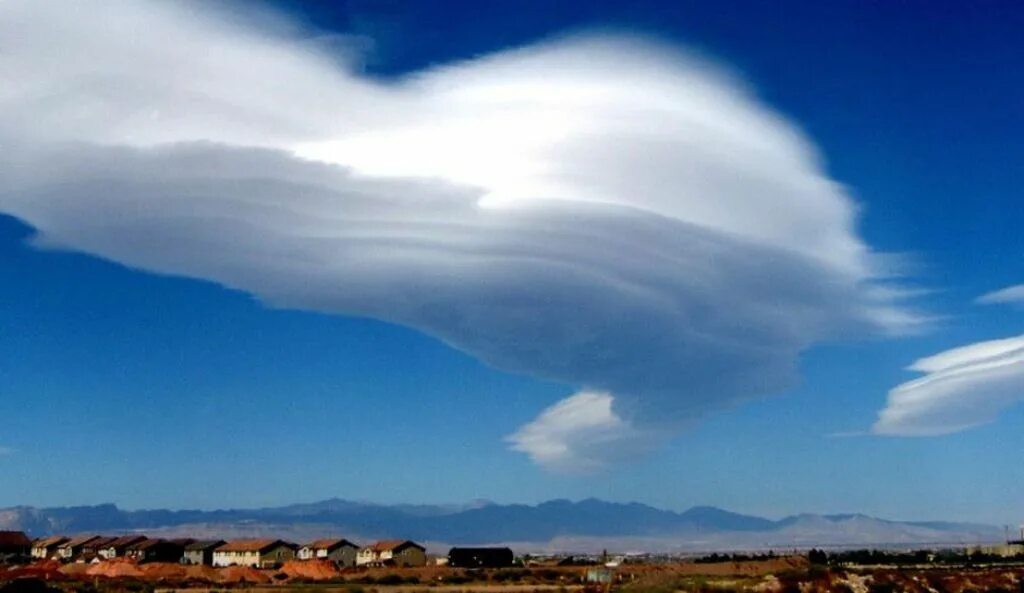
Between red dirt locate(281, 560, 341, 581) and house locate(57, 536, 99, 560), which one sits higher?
house locate(57, 536, 99, 560)

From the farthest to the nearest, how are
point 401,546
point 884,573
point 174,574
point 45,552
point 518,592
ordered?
point 45,552 → point 401,546 → point 174,574 → point 884,573 → point 518,592

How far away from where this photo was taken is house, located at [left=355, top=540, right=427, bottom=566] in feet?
504

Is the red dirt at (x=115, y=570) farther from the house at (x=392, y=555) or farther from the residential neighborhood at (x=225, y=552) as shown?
the house at (x=392, y=555)

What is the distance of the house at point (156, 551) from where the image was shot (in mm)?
162625

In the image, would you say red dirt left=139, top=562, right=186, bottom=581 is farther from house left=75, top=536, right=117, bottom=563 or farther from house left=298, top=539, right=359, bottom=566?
house left=75, top=536, right=117, bottom=563

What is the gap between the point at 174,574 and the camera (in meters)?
121

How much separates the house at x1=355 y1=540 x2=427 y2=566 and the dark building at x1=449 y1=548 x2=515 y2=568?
8.59 meters

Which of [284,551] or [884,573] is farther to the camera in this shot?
[284,551]

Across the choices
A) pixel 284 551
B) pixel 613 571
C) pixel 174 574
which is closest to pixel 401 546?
pixel 284 551

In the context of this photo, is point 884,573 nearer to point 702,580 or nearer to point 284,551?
point 702,580

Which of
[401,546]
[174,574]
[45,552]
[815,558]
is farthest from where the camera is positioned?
[45,552]

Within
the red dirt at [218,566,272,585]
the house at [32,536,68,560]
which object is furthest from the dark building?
the house at [32,536,68,560]

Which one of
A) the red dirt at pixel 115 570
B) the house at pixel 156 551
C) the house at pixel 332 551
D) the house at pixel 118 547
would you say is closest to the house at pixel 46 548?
the house at pixel 118 547

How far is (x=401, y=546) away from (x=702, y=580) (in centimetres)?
7816
